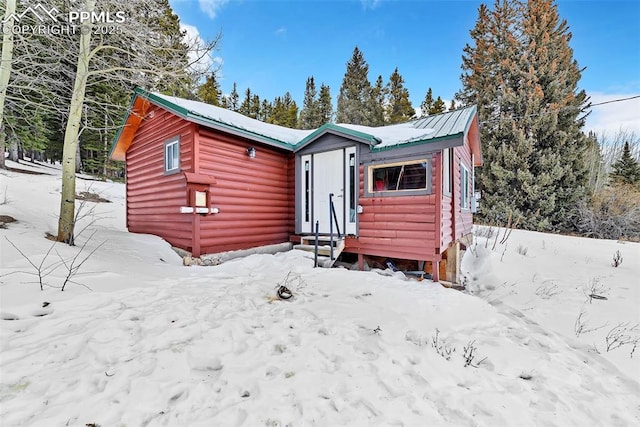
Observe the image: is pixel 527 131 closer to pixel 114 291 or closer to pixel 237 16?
pixel 237 16

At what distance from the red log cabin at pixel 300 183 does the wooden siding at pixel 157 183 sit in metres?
0.03

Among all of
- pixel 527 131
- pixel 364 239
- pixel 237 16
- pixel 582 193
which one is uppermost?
pixel 237 16

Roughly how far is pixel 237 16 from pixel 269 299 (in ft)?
34.1

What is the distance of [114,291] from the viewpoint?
337 cm

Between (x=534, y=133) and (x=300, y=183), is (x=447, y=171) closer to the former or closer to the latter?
(x=300, y=183)

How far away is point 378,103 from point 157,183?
68.5ft

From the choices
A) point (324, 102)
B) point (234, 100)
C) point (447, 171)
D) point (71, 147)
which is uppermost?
point (234, 100)

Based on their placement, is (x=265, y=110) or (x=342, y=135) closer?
(x=342, y=135)

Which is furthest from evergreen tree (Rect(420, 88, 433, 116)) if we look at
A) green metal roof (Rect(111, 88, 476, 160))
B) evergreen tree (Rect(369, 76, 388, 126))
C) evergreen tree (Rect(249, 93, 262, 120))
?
green metal roof (Rect(111, 88, 476, 160))

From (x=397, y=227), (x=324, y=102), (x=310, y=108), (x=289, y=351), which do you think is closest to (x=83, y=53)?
(x=289, y=351)

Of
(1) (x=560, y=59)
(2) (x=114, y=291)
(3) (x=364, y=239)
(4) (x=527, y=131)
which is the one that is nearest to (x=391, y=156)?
(3) (x=364, y=239)

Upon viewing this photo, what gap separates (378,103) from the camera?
78.0 feet

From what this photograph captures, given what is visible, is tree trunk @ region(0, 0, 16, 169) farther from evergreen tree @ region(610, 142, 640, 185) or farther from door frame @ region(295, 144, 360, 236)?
evergreen tree @ region(610, 142, 640, 185)

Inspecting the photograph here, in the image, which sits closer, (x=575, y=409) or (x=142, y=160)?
(x=575, y=409)
